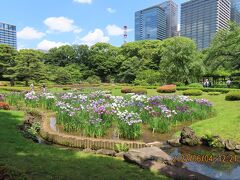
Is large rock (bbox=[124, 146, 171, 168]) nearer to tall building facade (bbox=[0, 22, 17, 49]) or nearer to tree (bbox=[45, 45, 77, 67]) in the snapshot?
tree (bbox=[45, 45, 77, 67])

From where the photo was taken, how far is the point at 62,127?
10445 millimetres

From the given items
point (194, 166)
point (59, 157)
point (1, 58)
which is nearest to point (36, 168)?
point (59, 157)

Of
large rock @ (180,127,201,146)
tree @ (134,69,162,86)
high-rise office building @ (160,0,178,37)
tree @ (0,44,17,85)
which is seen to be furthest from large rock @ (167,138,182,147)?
high-rise office building @ (160,0,178,37)

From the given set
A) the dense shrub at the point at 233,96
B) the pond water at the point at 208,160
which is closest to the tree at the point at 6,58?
the dense shrub at the point at 233,96

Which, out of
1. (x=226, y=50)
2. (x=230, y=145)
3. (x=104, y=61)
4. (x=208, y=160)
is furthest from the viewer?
(x=104, y=61)

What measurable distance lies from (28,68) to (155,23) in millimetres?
90679

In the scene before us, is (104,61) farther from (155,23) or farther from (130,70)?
(155,23)

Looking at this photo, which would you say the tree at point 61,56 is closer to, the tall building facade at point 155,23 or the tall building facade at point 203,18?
the tall building facade at point 203,18

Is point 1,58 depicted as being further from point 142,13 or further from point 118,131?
point 142,13

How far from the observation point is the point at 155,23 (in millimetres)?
115562

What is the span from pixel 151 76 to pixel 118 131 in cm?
2966

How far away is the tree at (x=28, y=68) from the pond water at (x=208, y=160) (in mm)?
25717

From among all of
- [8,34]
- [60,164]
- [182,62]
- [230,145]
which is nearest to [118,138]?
[230,145]

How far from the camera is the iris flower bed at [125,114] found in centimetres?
894
